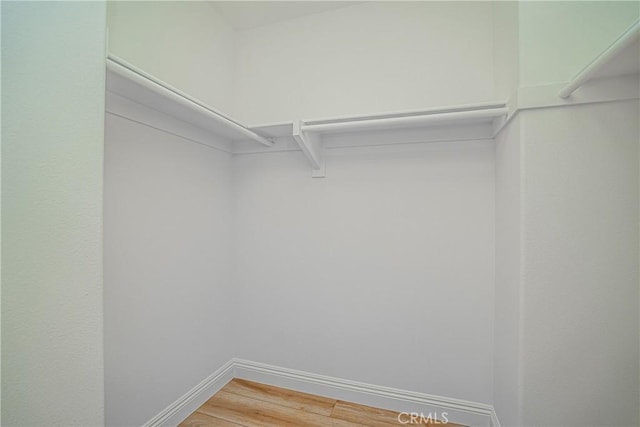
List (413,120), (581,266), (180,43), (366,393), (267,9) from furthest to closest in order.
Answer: (267,9) → (366,393) → (180,43) → (413,120) → (581,266)

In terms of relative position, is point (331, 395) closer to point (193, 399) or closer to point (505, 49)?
point (193, 399)

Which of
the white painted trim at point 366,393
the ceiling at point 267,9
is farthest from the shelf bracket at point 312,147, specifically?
the white painted trim at point 366,393

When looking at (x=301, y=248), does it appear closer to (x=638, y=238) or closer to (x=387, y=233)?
(x=387, y=233)

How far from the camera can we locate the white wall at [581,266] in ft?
3.78

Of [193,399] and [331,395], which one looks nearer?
[193,399]

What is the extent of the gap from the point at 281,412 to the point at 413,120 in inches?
75.6

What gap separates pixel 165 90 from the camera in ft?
4.17

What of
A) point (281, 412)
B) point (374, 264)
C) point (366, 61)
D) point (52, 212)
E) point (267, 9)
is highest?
point (267, 9)

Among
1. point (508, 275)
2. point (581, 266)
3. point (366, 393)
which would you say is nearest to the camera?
point (581, 266)

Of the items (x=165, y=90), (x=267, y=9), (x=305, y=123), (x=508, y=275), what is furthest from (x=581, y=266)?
(x=267, y=9)

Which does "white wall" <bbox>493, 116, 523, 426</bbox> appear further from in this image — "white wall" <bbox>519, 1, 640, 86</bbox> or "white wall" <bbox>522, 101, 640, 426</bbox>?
"white wall" <bbox>519, 1, 640, 86</bbox>

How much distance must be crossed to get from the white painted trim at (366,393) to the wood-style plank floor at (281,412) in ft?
0.13

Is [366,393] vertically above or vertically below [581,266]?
below

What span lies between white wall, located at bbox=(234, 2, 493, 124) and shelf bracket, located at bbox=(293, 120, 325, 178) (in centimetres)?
24
